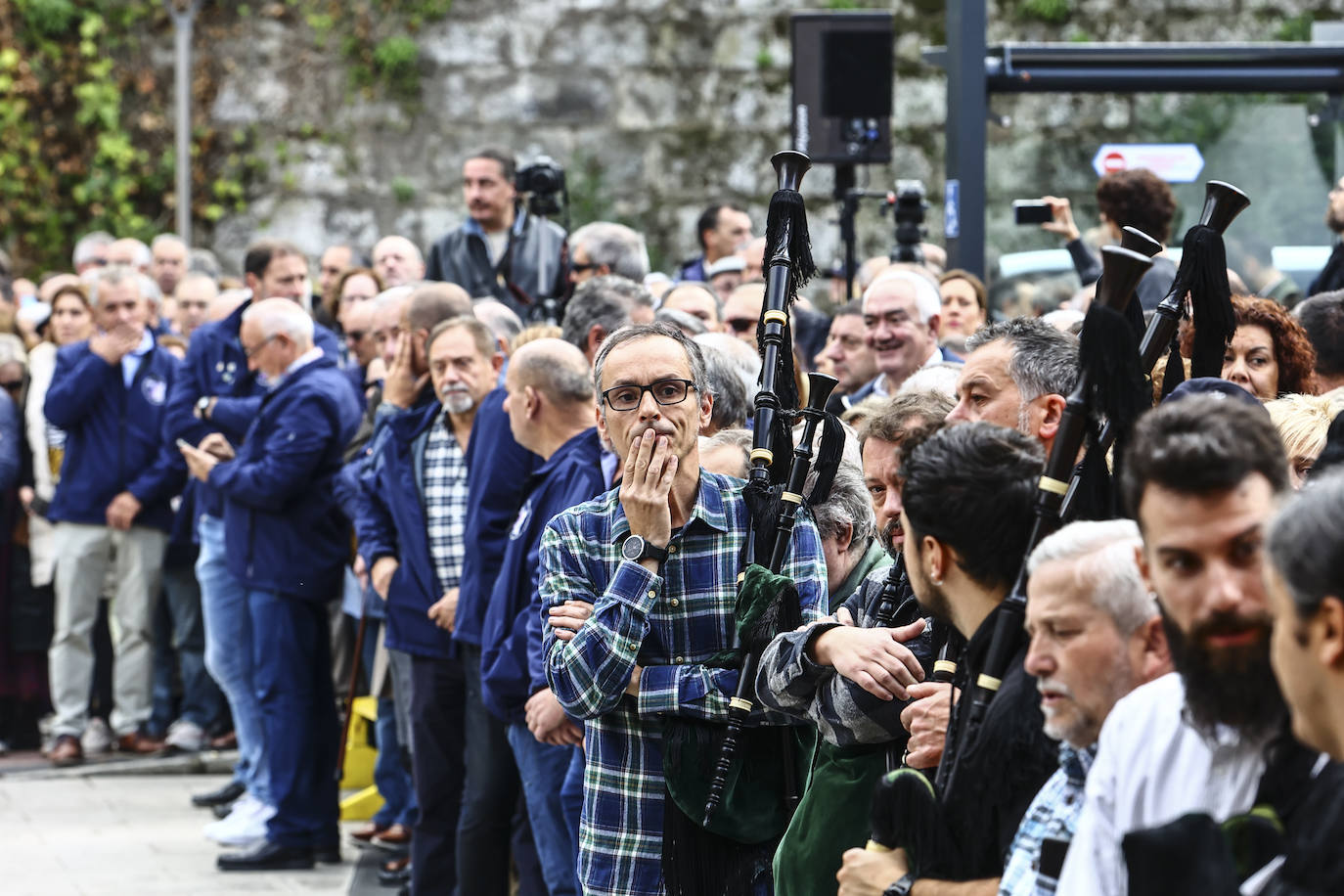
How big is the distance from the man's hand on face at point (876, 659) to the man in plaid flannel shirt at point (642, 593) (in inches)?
19.0

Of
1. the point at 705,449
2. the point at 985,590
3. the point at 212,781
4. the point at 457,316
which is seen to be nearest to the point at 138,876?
the point at 212,781

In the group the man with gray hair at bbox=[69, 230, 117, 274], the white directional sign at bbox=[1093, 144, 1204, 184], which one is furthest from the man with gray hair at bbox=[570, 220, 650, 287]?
the man with gray hair at bbox=[69, 230, 117, 274]

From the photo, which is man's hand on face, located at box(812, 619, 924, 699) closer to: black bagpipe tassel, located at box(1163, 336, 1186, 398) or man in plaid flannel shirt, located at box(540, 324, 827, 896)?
man in plaid flannel shirt, located at box(540, 324, 827, 896)

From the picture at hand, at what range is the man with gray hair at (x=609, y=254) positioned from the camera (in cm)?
781

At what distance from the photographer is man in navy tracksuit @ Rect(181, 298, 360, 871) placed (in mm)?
7422

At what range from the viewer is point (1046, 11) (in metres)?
12.1

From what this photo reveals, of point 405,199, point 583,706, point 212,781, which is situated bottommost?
point 212,781

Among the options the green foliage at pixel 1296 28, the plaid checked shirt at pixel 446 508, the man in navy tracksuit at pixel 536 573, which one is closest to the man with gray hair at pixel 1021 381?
the man in navy tracksuit at pixel 536 573

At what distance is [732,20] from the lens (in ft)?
41.4

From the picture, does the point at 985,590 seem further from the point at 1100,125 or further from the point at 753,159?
the point at 753,159

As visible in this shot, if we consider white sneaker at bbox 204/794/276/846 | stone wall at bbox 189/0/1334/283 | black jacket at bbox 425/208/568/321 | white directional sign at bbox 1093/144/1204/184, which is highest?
stone wall at bbox 189/0/1334/283

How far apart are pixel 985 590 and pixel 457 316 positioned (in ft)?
12.6

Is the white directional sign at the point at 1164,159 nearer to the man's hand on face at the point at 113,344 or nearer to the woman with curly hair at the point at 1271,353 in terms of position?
the woman with curly hair at the point at 1271,353

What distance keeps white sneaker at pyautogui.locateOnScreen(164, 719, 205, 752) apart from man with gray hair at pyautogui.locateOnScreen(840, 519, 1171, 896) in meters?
7.50
